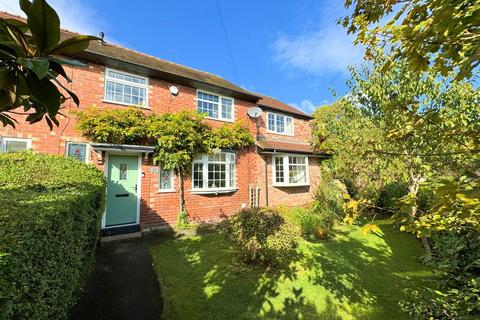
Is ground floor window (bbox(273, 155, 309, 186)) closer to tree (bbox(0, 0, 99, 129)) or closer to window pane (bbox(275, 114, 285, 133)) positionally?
window pane (bbox(275, 114, 285, 133))

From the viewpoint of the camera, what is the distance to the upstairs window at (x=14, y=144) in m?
7.07

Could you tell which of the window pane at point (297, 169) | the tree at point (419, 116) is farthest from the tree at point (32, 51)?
the window pane at point (297, 169)

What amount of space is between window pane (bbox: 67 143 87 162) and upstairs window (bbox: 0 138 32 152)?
100cm

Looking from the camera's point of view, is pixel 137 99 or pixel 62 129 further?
pixel 137 99

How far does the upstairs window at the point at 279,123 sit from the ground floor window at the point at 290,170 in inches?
75.9

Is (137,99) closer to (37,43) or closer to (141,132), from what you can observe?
(141,132)

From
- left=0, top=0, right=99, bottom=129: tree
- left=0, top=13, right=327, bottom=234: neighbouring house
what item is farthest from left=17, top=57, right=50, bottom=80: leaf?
left=0, top=13, right=327, bottom=234: neighbouring house

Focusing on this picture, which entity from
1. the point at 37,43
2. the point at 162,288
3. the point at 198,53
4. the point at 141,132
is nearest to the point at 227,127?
the point at 141,132

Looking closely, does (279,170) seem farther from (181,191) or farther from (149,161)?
(149,161)

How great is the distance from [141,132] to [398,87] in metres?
8.21

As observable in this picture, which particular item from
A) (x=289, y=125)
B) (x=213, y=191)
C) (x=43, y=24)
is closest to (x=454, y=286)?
(x=43, y=24)

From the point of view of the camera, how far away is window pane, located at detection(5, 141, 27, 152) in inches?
282

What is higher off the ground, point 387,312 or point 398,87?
point 398,87

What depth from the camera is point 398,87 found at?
6.45 m
